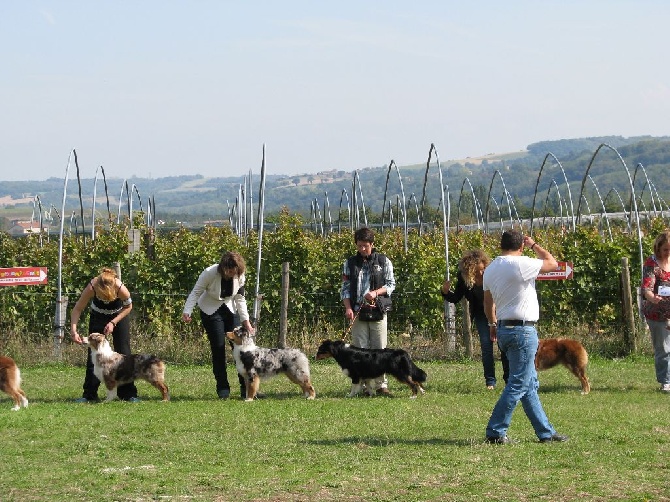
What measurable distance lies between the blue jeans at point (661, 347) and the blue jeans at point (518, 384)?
12.8 ft

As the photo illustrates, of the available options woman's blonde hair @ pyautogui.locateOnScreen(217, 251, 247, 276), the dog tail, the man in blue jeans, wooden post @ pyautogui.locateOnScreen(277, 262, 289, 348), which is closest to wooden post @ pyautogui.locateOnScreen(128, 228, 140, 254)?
wooden post @ pyautogui.locateOnScreen(277, 262, 289, 348)

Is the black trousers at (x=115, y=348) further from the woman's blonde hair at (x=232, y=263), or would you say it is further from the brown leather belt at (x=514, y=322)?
the brown leather belt at (x=514, y=322)

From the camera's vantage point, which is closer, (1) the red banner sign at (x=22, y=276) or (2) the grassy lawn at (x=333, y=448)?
(2) the grassy lawn at (x=333, y=448)

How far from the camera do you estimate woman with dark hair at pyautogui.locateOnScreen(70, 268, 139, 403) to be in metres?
12.0

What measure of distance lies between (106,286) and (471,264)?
415 centimetres

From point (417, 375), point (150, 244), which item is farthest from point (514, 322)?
point (150, 244)

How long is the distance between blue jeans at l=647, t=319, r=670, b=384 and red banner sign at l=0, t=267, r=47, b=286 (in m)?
9.41

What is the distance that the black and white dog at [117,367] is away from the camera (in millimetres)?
11898

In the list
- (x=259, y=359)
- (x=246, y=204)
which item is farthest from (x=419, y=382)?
(x=246, y=204)

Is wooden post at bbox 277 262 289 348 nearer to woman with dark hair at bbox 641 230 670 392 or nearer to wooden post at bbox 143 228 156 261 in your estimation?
wooden post at bbox 143 228 156 261

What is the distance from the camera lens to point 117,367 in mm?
11898

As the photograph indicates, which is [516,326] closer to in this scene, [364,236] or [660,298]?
[364,236]

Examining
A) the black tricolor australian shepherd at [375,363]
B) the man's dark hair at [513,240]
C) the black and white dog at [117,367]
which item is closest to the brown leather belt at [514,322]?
the man's dark hair at [513,240]

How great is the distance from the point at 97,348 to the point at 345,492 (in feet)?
18.8
